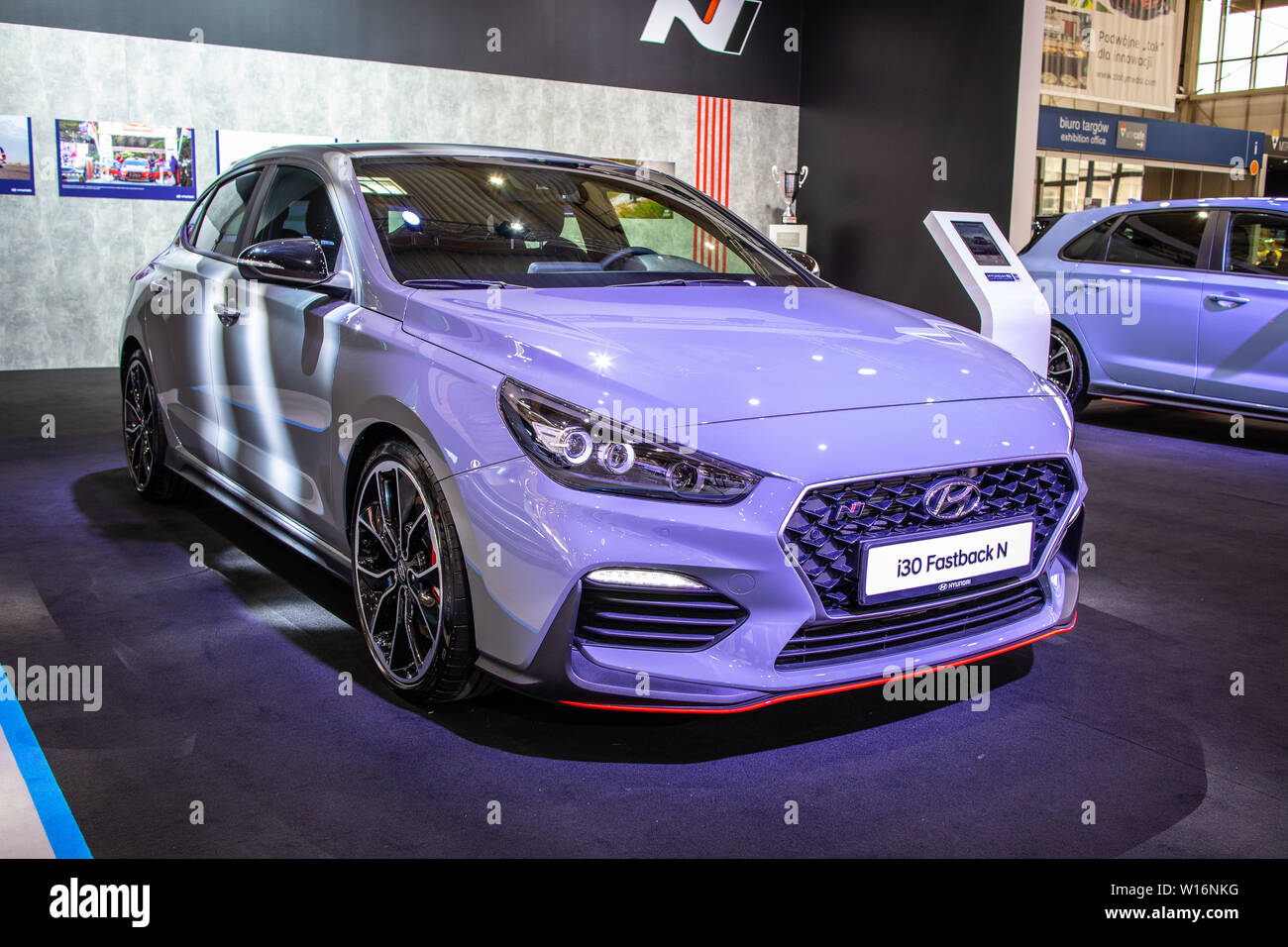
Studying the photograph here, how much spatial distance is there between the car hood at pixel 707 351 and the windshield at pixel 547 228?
184 millimetres

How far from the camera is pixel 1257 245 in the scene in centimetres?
567

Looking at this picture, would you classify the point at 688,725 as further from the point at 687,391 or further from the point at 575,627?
the point at 687,391

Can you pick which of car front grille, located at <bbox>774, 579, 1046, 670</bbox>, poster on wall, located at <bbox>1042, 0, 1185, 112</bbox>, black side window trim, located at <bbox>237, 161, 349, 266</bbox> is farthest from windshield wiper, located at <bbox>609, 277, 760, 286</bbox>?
poster on wall, located at <bbox>1042, 0, 1185, 112</bbox>

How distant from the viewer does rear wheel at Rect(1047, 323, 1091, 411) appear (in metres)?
6.49

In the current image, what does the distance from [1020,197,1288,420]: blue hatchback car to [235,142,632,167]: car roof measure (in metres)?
3.87

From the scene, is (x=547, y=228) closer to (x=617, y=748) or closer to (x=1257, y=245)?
(x=617, y=748)

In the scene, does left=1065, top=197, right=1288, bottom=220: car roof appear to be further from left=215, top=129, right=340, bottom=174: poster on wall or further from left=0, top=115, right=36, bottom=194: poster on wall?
left=0, top=115, right=36, bottom=194: poster on wall

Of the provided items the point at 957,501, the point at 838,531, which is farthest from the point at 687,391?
the point at 957,501

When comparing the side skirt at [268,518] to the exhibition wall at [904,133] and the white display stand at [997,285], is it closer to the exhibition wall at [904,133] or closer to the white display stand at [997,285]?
the white display stand at [997,285]

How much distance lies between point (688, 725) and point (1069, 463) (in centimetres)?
98

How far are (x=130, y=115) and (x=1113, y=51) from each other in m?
11.0

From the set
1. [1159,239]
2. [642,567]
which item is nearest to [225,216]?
[642,567]

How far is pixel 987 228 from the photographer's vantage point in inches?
246

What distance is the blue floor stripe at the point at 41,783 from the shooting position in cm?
186
